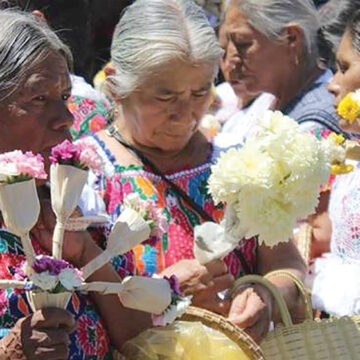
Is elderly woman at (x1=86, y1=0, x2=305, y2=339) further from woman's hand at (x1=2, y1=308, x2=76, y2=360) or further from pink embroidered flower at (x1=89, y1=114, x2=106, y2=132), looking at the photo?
woman's hand at (x1=2, y1=308, x2=76, y2=360)

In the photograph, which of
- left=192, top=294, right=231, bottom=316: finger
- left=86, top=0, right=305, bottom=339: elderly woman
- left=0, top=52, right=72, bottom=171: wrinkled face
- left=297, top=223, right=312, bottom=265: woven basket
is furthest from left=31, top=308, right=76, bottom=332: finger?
left=297, top=223, right=312, bottom=265: woven basket

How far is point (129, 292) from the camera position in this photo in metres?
2.56

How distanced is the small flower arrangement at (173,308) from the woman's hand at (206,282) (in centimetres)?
25

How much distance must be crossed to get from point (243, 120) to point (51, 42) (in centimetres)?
205

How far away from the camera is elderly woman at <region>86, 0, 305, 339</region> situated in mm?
3359

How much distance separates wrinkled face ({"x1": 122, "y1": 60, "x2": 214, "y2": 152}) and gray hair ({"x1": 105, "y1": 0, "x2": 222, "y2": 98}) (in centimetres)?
3

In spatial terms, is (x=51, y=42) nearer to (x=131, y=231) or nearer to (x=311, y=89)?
(x=131, y=231)

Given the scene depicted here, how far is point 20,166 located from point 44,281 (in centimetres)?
26

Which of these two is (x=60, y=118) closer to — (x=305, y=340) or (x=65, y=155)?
(x=65, y=155)

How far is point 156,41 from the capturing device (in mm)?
3416

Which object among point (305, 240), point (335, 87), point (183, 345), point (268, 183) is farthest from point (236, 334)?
point (335, 87)

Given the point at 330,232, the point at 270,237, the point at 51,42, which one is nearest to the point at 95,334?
Result: the point at 270,237

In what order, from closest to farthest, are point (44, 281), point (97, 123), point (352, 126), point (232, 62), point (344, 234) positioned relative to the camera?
point (44, 281) → point (352, 126) → point (344, 234) → point (97, 123) → point (232, 62)

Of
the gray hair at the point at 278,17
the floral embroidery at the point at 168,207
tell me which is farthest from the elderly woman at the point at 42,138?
the gray hair at the point at 278,17
